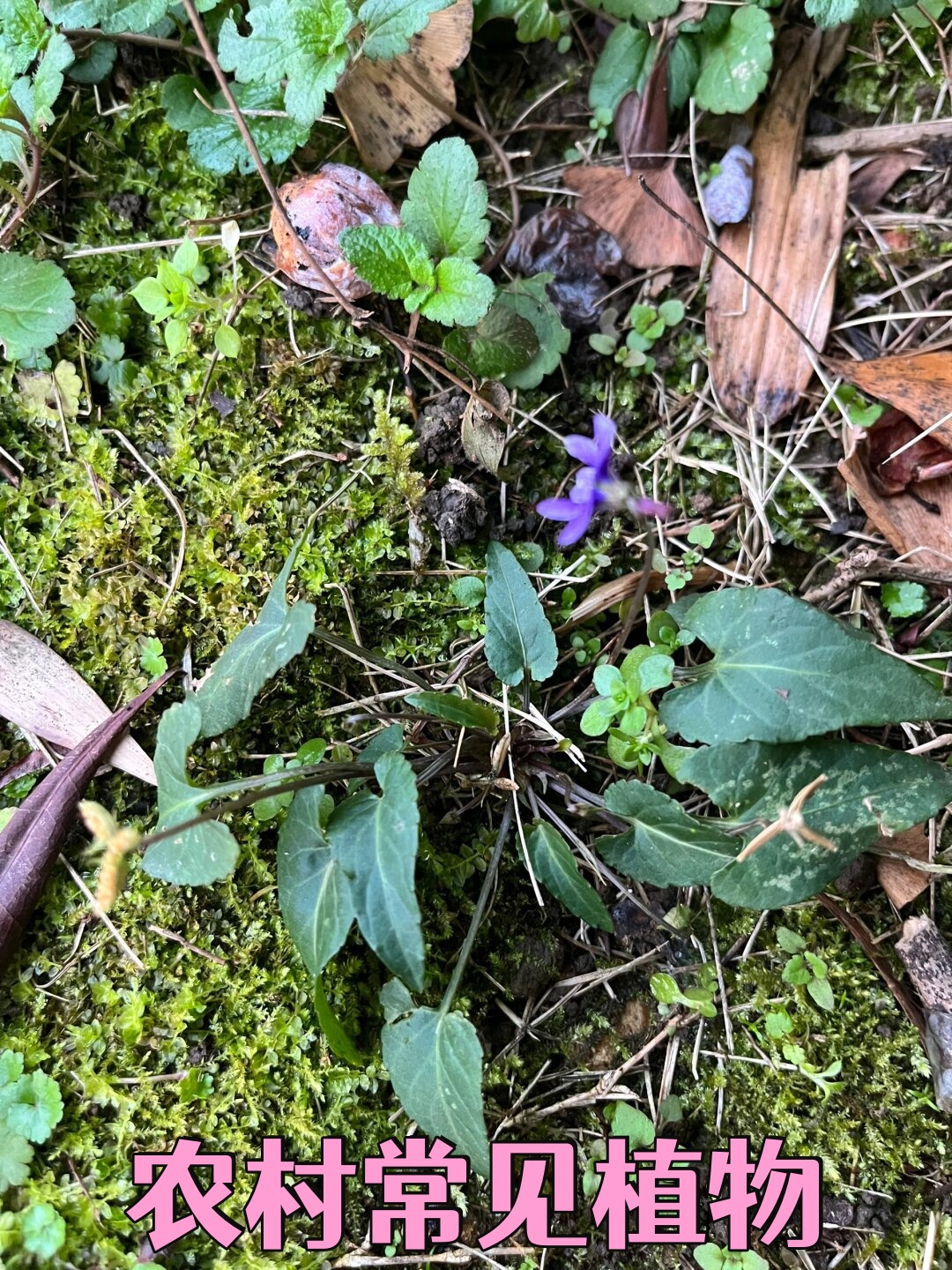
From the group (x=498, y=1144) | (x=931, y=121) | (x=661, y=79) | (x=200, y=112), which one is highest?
(x=200, y=112)

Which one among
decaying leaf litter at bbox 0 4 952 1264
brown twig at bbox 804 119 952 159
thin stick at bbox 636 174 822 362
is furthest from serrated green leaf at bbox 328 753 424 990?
brown twig at bbox 804 119 952 159

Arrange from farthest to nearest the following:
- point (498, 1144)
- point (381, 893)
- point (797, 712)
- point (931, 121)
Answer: point (931, 121) < point (498, 1144) < point (797, 712) < point (381, 893)

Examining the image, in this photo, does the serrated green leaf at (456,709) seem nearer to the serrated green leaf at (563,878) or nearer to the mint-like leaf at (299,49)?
the serrated green leaf at (563,878)

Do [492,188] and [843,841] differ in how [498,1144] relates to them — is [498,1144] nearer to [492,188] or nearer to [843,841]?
[843,841]

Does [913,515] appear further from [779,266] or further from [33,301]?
[33,301]

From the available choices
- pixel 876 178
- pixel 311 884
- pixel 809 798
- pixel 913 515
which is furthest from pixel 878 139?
pixel 311 884

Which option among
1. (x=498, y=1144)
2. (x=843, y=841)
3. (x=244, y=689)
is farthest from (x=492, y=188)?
(x=498, y=1144)

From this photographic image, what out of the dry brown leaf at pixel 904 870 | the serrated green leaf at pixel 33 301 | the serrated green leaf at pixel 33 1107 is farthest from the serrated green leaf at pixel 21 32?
the dry brown leaf at pixel 904 870
